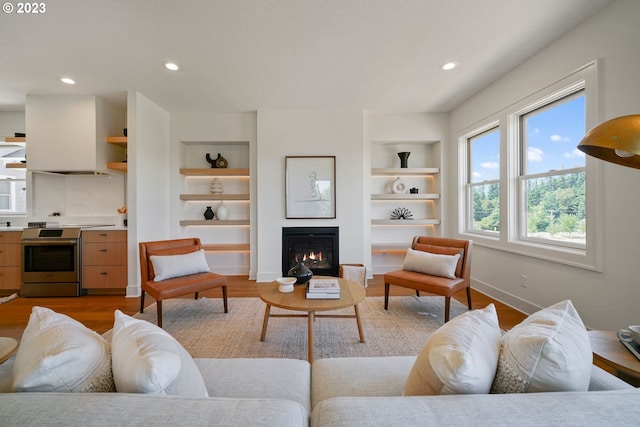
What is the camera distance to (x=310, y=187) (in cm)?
421

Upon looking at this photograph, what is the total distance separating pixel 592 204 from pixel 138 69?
463 cm

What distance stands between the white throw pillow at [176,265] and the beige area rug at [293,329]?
0.46 meters

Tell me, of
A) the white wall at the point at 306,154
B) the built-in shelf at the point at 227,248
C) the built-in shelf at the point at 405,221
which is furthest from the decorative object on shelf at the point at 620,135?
the built-in shelf at the point at 227,248

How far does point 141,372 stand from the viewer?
26.0 inches

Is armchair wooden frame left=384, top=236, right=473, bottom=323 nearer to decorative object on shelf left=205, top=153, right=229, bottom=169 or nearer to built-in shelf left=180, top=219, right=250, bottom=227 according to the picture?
built-in shelf left=180, top=219, right=250, bottom=227

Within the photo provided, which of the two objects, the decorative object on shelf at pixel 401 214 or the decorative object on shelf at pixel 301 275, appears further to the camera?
the decorative object on shelf at pixel 401 214

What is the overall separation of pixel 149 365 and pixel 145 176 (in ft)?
12.4

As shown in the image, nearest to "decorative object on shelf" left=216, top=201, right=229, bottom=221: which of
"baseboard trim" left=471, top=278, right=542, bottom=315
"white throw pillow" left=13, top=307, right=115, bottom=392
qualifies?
"white throw pillow" left=13, top=307, right=115, bottom=392

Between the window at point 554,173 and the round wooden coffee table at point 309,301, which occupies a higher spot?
Result: the window at point 554,173

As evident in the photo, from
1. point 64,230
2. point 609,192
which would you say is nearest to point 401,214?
point 609,192

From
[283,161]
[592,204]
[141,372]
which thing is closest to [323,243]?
[283,161]

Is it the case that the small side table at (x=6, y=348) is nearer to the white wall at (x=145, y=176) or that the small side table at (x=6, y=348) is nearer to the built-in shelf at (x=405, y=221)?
the white wall at (x=145, y=176)

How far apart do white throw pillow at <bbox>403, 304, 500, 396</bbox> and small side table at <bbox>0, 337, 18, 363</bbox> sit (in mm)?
1633

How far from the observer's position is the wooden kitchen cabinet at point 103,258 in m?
3.51
